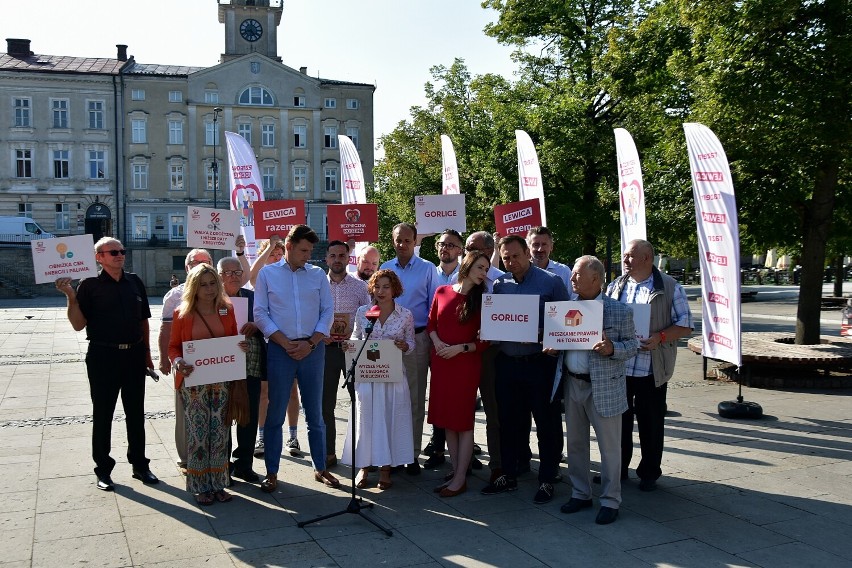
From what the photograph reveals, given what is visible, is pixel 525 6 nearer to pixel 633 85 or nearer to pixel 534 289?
pixel 633 85

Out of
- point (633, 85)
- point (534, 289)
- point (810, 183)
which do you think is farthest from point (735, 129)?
point (534, 289)

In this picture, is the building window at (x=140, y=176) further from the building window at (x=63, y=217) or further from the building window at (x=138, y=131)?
the building window at (x=63, y=217)

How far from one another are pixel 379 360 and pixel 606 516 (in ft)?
7.22

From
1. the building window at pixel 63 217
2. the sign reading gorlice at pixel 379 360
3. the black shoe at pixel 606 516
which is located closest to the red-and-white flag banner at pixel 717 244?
the black shoe at pixel 606 516

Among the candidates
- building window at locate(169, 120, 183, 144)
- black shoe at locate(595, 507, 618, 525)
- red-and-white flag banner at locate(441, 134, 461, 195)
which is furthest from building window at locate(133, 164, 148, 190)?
black shoe at locate(595, 507, 618, 525)

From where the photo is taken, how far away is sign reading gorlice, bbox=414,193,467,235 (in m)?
9.95

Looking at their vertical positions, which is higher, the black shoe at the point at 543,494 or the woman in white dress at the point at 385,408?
the woman in white dress at the point at 385,408

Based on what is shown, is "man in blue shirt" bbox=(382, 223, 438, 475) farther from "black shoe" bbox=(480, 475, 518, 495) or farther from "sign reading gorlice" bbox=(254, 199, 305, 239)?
"sign reading gorlice" bbox=(254, 199, 305, 239)

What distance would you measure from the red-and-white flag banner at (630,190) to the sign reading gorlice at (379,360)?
4559 mm

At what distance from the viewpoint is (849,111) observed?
11711 mm

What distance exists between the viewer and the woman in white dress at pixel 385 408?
6.59 m

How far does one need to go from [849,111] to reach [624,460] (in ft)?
26.1

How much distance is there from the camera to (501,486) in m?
6.48

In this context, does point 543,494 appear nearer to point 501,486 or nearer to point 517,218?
point 501,486
